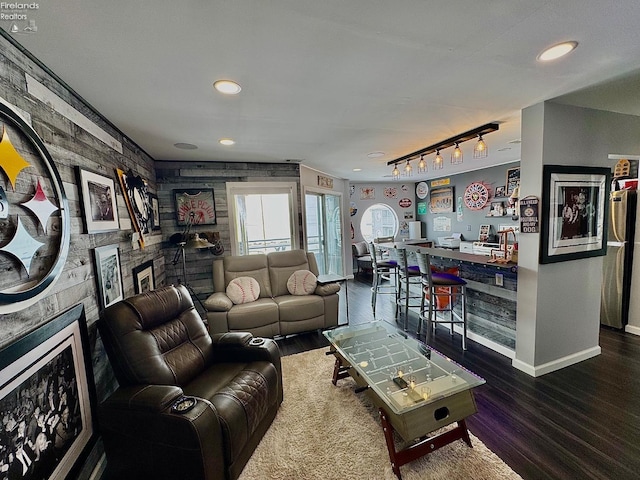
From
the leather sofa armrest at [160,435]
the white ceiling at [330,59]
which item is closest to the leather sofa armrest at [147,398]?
the leather sofa armrest at [160,435]

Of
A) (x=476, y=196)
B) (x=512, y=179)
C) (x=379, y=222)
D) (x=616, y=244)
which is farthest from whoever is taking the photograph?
(x=379, y=222)

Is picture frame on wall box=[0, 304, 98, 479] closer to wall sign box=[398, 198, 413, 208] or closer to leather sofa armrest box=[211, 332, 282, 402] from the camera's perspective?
leather sofa armrest box=[211, 332, 282, 402]

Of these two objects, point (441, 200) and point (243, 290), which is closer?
point (243, 290)

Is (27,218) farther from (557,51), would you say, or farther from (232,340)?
(557,51)

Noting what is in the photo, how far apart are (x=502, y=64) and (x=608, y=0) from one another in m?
0.48

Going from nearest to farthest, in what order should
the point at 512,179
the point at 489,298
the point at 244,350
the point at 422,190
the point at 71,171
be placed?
1. the point at 71,171
2. the point at 244,350
3. the point at 489,298
4. the point at 512,179
5. the point at 422,190

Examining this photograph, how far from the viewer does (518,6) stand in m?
1.11

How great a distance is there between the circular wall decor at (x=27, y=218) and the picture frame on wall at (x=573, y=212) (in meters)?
3.37

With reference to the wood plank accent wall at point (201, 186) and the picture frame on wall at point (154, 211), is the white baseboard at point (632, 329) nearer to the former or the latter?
the wood plank accent wall at point (201, 186)

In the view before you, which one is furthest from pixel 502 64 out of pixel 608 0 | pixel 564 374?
pixel 564 374

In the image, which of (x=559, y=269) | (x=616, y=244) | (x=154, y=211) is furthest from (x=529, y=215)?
(x=154, y=211)

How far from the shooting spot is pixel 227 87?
1.70 meters

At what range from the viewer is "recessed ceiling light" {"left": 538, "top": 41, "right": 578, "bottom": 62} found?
1393mm

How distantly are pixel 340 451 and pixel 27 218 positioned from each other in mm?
2100
